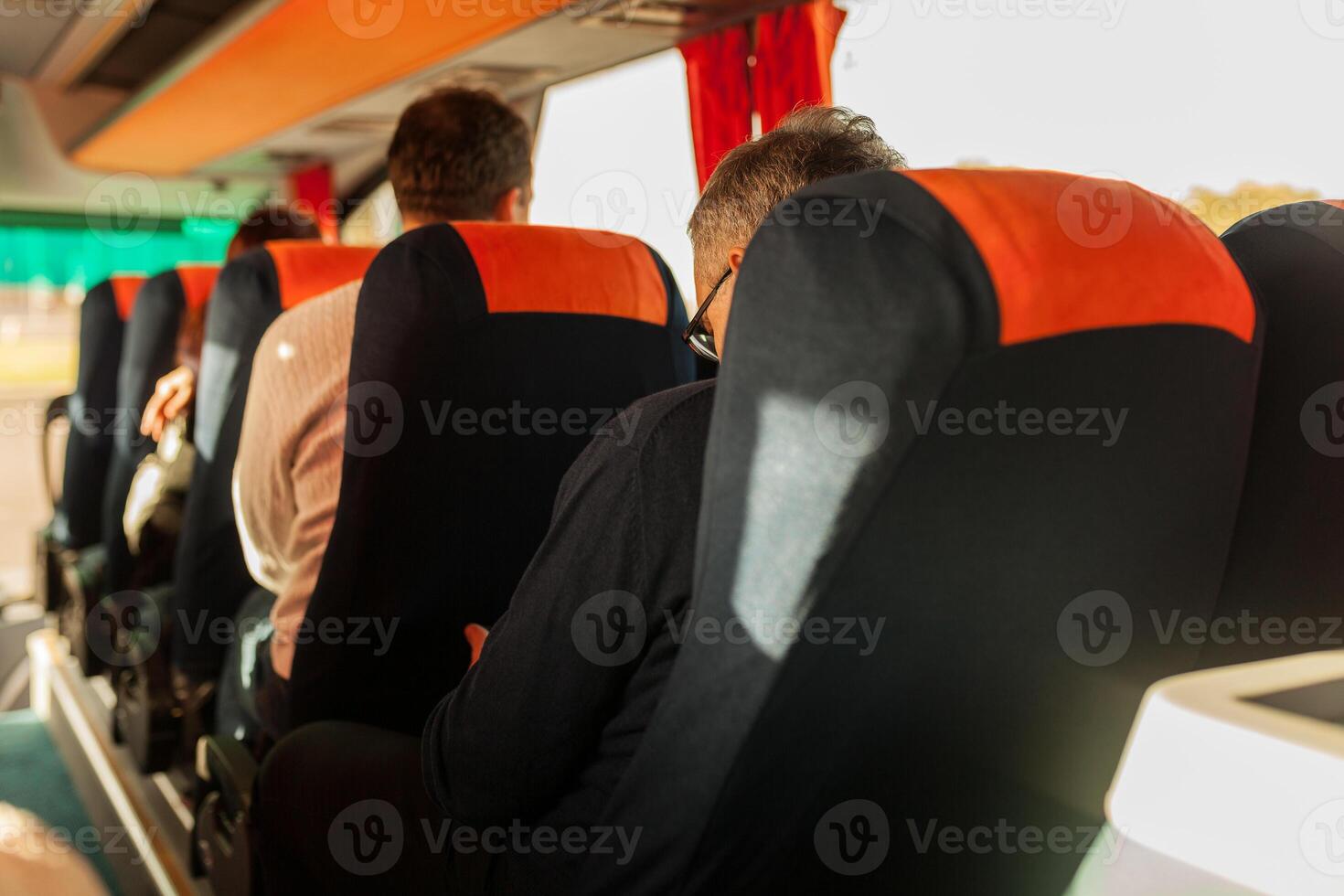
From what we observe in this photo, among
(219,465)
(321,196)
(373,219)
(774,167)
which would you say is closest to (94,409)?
(219,465)

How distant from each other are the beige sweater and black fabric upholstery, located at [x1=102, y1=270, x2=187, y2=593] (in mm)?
904

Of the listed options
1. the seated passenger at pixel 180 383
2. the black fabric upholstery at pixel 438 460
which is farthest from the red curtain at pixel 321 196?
the black fabric upholstery at pixel 438 460

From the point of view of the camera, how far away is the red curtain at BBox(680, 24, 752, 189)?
3945 mm

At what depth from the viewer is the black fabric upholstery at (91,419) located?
3014mm

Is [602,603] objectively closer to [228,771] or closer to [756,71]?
[228,771]

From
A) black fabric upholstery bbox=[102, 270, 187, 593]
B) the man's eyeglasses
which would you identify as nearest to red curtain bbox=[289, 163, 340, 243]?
black fabric upholstery bbox=[102, 270, 187, 593]

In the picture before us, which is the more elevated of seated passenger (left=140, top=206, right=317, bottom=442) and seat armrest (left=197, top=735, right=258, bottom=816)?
seated passenger (left=140, top=206, right=317, bottom=442)

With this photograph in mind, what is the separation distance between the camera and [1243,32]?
231cm

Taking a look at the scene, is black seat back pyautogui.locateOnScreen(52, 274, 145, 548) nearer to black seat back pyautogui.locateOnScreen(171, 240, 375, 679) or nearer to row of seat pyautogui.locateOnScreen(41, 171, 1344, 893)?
black seat back pyautogui.locateOnScreen(171, 240, 375, 679)

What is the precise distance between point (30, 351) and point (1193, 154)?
824cm

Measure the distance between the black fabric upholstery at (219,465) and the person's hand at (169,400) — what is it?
325mm

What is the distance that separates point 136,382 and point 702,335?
190 cm

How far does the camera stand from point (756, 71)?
3.85 m

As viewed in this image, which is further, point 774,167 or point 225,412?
point 225,412
